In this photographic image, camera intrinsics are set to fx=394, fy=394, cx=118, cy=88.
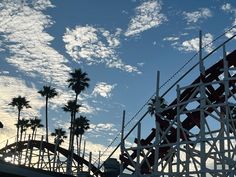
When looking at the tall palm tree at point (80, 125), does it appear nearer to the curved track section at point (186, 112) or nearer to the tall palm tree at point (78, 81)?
the tall palm tree at point (78, 81)

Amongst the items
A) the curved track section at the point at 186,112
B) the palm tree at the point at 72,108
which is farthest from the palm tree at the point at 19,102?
the curved track section at the point at 186,112

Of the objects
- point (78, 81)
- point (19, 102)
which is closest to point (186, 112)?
point (78, 81)

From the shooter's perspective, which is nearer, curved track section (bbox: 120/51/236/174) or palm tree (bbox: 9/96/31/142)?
curved track section (bbox: 120/51/236/174)

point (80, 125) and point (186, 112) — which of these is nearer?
point (186, 112)

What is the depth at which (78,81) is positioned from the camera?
52.2 m

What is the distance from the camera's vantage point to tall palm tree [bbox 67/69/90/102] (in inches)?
2055

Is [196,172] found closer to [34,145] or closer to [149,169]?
[149,169]

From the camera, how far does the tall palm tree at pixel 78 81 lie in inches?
2055

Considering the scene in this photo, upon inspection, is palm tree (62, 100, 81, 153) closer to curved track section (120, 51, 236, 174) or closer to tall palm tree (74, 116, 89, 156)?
tall palm tree (74, 116, 89, 156)

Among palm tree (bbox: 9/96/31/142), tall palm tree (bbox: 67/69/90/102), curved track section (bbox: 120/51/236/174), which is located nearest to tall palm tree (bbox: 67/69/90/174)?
tall palm tree (bbox: 67/69/90/102)

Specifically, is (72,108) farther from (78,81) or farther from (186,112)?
(186,112)

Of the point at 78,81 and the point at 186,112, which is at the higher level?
the point at 78,81

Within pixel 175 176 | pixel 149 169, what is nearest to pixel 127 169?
pixel 149 169

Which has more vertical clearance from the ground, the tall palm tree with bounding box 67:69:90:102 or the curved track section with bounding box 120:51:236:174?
the tall palm tree with bounding box 67:69:90:102
